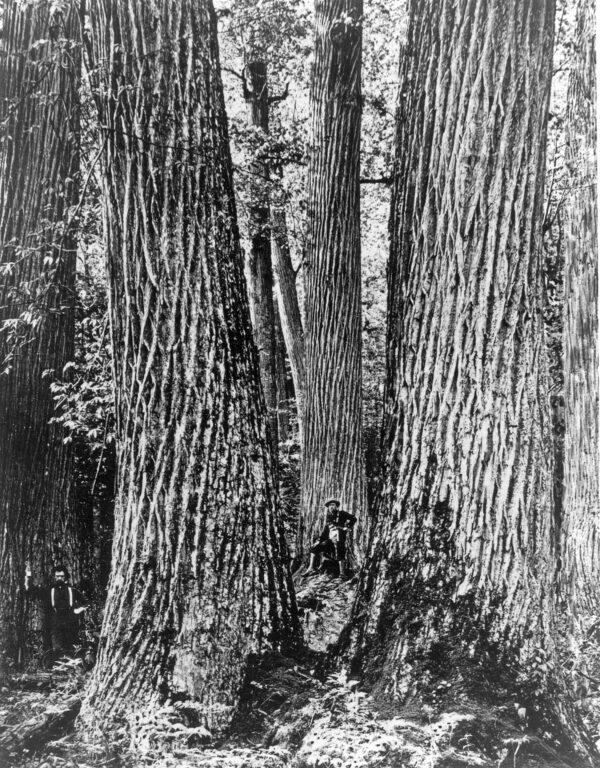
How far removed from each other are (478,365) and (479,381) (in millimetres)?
65

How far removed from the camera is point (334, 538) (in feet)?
10.3

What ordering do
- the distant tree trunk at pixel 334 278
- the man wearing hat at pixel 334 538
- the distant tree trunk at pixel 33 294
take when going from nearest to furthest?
1. the distant tree trunk at pixel 33 294
2. the man wearing hat at pixel 334 538
3. the distant tree trunk at pixel 334 278

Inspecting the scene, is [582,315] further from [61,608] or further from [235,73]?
[61,608]

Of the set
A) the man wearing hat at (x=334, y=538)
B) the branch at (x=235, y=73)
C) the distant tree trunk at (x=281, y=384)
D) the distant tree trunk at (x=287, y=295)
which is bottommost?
the man wearing hat at (x=334, y=538)

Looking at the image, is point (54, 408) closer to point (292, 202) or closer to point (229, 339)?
point (229, 339)

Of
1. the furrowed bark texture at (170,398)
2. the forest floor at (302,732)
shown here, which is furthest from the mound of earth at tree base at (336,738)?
the furrowed bark texture at (170,398)

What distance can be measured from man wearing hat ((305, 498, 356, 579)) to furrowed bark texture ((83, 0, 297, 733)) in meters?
0.58

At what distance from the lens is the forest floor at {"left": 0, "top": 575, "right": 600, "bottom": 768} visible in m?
2.21

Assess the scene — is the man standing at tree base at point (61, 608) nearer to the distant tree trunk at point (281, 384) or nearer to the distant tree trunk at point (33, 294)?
the distant tree trunk at point (33, 294)

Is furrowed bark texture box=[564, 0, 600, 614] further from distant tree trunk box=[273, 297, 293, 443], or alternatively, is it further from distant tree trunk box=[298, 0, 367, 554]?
distant tree trunk box=[273, 297, 293, 443]

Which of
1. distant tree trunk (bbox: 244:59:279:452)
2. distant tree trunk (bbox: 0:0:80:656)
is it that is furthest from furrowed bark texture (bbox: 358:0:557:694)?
distant tree trunk (bbox: 0:0:80:656)

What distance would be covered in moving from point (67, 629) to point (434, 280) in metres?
2.31

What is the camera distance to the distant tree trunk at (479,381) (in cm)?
224

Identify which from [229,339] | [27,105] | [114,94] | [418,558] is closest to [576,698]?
[418,558]
